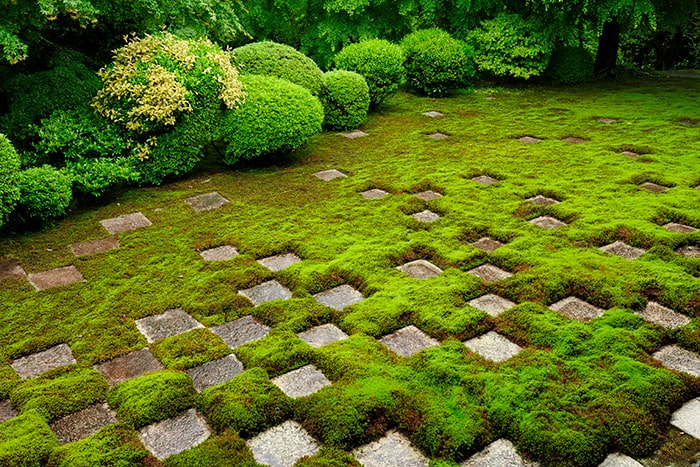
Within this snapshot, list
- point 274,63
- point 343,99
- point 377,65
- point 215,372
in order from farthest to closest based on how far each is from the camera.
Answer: point 377,65, point 343,99, point 274,63, point 215,372

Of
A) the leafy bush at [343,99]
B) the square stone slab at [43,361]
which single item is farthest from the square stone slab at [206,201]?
the leafy bush at [343,99]

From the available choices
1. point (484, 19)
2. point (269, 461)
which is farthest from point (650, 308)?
point (484, 19)

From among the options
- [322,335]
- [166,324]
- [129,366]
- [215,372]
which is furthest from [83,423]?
[322,335]

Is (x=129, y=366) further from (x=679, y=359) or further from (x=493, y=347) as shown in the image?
(x=679, y=359)

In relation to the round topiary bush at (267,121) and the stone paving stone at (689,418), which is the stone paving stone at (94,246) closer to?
the round topiary bush at (267,121)

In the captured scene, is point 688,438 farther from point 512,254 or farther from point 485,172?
point 485,172

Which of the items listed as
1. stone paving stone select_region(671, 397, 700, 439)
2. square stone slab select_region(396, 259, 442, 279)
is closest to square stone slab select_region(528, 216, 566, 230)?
square stone slab select_region(396, 259, 442, 279)
